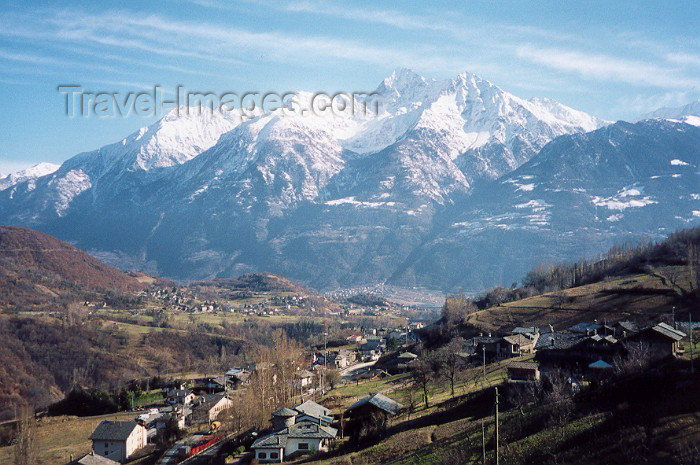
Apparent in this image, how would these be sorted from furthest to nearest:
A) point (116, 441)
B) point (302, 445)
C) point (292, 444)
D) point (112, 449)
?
point (116, 441) < point (112, 449) < point (292, 444) < point (302, 445)

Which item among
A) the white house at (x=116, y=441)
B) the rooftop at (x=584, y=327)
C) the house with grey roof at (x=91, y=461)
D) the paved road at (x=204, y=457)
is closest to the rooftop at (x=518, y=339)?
the rooftop at (x=584, y=327)

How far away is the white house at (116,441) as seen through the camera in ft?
203

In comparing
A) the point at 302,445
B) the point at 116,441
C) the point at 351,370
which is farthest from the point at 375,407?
the point at 351,370

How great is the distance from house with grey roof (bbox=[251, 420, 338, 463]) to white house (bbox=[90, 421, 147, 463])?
62.7 feet

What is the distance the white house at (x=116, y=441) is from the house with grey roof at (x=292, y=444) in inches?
753

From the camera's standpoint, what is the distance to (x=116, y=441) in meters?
62.3

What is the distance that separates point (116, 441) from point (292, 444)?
75.1 ft

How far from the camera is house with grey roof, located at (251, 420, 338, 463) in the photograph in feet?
156

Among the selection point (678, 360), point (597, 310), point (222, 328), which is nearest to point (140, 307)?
point (222, 328)

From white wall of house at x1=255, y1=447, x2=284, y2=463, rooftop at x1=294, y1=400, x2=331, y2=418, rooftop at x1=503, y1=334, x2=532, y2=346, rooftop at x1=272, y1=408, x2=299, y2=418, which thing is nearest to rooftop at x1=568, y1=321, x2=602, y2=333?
rooftop at x1=503, y1=334, x2=532, y2=346

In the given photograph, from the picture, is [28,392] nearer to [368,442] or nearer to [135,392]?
[135,392]

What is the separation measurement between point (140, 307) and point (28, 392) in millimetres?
82914

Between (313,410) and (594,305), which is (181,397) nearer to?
(313,410)

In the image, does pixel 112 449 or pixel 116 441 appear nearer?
pixel 112 449
